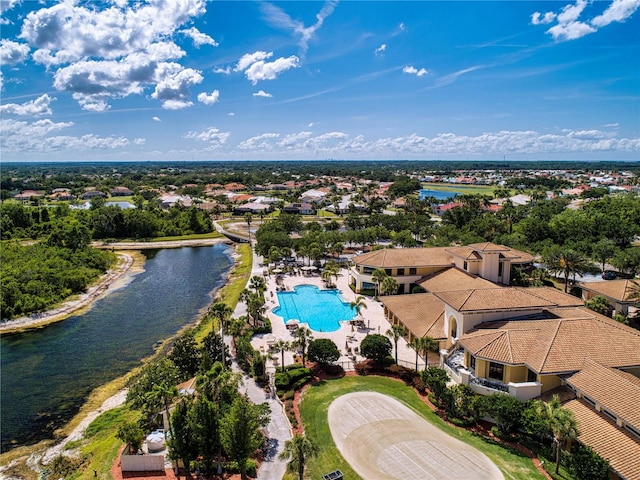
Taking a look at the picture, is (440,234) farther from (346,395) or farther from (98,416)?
(98,416)

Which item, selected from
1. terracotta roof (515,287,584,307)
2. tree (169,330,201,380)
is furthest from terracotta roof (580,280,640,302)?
tree (169,330,201,380)

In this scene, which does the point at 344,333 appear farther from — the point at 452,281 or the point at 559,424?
the point at 559,424

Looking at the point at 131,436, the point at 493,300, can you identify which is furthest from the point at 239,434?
the point at 493,300

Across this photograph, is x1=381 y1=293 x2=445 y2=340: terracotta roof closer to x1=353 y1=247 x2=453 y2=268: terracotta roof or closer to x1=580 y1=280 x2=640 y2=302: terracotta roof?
x1=353 y1=247 x2=453 y2=268: terracotta roof

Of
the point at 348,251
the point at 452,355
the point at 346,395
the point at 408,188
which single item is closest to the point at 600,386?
the point at 452,355

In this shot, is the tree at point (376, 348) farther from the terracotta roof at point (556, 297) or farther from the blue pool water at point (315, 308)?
the terracotta roof at point (556, 297)
